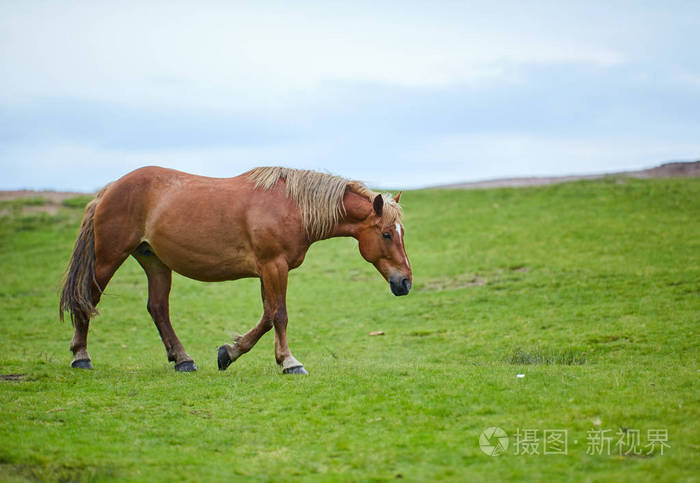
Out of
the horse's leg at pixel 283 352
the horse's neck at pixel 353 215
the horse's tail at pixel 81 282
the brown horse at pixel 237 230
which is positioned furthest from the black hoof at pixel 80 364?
the horse's neck at pixel 353 215

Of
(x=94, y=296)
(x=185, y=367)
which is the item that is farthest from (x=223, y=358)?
(x=94, y=296)

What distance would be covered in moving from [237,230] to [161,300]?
1.91m

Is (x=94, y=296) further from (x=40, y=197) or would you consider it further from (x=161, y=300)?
(x=40, y=197)

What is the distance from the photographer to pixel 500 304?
1770 cm

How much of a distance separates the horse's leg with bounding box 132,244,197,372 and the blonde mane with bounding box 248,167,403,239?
2063mm

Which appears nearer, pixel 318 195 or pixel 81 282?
pixel 318 195

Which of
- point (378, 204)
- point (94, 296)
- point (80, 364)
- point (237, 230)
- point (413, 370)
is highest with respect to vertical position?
point (378, 204)

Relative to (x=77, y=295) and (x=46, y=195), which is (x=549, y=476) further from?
(x=46, y=195)

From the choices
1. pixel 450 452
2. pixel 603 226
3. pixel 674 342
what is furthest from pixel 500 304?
pixel 450 452

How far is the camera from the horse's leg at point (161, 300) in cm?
991

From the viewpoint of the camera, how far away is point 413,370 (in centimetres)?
916

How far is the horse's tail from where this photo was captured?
32.0 feet

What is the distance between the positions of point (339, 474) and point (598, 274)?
50.1 ft

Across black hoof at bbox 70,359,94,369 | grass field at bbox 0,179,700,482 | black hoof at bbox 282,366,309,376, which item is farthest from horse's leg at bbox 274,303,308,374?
black hoof at bbox 70,359,94,369
